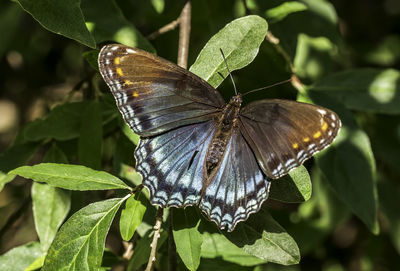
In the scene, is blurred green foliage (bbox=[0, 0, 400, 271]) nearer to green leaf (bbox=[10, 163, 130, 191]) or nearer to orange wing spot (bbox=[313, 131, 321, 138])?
green leaf (bbox=[10, 163, 130, 191])

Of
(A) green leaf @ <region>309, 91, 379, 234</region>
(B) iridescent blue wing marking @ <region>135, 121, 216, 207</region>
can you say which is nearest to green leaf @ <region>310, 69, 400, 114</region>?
(A) green leaf @ <region>309, 91, 379, 234</region>

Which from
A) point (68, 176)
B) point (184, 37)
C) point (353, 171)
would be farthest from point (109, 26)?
point (353, 171)

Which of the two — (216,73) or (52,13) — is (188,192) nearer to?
(216,73)

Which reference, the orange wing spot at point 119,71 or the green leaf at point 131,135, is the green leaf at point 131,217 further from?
the orange wing spot at point 119,71

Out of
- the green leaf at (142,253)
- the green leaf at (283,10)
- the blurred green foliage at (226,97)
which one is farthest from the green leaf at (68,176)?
the green leaf at (283,10)

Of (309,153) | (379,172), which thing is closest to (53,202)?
(309,153)

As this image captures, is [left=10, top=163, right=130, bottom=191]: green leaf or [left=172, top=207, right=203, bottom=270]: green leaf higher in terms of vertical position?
[left=10, top=163, right=130, bottom=191]: green leaf
